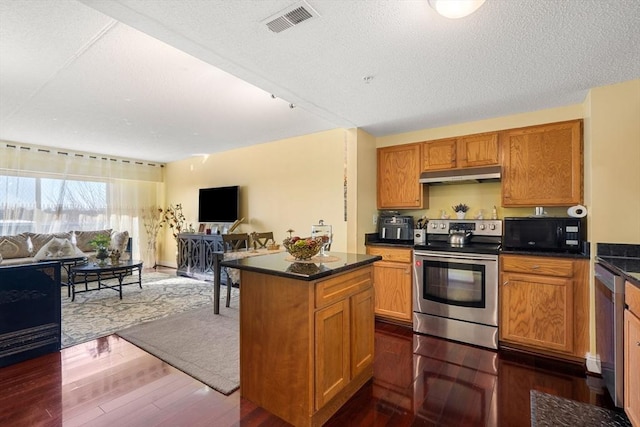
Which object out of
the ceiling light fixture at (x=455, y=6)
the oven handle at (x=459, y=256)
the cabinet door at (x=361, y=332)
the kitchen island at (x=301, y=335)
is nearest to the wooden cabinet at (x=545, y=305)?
the oven handle at (x=459, y=256)

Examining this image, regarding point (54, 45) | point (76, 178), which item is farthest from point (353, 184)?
point (76, 178)

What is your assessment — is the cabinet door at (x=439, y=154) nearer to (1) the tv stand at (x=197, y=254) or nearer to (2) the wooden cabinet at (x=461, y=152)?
(2) the wooden cabinet at (x=461, y=152)

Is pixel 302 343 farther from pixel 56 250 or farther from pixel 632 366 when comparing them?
pixel 56 250

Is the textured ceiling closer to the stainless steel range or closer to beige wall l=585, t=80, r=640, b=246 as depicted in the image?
beige wall l=585, t=80, r=640, b=246

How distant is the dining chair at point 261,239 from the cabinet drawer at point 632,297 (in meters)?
3.96

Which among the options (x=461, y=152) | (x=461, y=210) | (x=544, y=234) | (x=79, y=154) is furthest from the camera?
(x=79, y=154)

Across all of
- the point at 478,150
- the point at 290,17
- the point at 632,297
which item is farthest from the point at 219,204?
the point at 632,297

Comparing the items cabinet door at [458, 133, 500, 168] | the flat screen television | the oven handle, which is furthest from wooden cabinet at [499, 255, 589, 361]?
the flat screen television

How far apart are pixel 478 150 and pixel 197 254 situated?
16.5ft

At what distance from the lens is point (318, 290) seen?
5.86 ft

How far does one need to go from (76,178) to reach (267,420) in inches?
251

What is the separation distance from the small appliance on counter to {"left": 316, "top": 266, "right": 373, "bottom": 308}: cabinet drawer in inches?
64.4

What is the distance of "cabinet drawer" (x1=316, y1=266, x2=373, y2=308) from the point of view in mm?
1812

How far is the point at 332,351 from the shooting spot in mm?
1907
